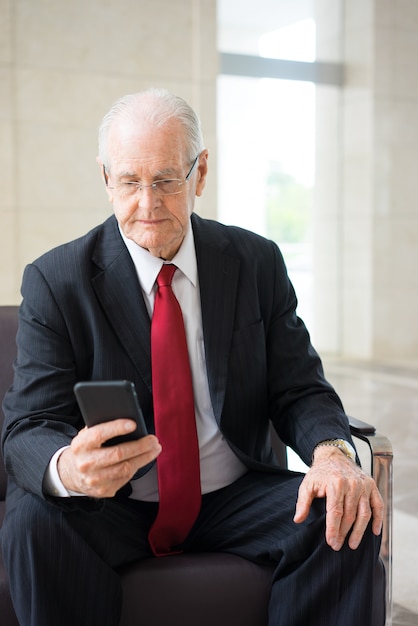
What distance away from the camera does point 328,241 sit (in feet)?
31.2

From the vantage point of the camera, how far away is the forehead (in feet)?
6.67

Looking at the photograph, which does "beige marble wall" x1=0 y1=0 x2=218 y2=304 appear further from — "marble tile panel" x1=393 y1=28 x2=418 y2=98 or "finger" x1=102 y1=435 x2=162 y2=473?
"finger" x1=102 y1=435 x2=162 y2=473

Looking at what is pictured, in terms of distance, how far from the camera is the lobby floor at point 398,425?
122 inches

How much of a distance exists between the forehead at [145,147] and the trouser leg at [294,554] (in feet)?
2.76

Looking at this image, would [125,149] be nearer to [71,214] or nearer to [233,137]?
[71,214]

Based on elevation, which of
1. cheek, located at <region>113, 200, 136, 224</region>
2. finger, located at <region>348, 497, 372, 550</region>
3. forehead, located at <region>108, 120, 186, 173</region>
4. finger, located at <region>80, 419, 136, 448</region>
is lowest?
finger, located at <region>348, 497, 372, 550</region>

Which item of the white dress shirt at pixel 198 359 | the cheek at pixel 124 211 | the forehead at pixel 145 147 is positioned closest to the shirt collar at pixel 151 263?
the white dress shirt at pixel 198 359

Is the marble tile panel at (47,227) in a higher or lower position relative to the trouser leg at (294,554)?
higher

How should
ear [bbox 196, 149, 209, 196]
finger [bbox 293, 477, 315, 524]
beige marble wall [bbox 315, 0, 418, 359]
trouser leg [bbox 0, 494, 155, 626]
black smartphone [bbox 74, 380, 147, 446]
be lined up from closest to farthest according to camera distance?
1. black smartphone [bbox 74, 380, 147, 446]
2. trouser leg [bbox 0, 494, 155, 626]
3. finger [bbox 293, 477, 315, 524]
4. ear [bbox 196, 149, 209, 196]
5. beige marble wall [bbox 315, 0, 418, 359]

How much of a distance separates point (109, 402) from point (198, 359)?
0.60 m

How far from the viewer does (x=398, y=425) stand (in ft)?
18.9

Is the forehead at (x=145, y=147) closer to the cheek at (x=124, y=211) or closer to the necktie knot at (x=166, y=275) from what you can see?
the cheek at (x=124, y=211)

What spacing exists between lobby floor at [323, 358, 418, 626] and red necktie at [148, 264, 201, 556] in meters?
1.12

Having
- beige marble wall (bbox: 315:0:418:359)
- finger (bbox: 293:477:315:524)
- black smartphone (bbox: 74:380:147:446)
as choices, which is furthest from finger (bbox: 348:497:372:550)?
beige marble wall (bbox: 315:0:418:359)
